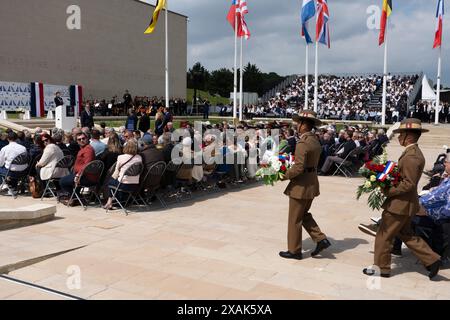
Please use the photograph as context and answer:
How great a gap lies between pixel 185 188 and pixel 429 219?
5.60m

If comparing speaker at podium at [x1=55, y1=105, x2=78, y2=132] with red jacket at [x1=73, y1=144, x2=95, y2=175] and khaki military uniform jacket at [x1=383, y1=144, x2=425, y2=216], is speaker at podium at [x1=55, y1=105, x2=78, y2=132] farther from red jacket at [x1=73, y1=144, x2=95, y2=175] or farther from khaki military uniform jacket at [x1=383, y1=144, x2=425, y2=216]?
khaki military uniform jacket at [x1=383, y1=144, x2=425, y2=216]

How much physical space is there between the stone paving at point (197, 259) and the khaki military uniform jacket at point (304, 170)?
34.3 inches

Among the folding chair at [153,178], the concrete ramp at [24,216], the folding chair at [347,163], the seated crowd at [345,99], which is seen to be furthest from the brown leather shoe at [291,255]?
the seated crowd at [345,99]

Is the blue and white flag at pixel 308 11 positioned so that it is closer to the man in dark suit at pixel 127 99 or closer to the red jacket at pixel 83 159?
the man in dark suit at pixel 127 99

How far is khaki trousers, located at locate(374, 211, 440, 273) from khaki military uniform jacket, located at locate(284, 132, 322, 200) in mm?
920

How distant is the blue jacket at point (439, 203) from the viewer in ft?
17.2

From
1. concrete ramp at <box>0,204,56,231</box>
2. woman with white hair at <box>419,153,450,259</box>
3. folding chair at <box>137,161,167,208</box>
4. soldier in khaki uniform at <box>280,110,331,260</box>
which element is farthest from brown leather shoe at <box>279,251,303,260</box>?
concrete ramp at <box>0,204,56,231</box>

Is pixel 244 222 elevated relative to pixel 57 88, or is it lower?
lower

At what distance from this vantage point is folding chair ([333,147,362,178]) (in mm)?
12477

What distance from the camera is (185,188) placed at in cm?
988

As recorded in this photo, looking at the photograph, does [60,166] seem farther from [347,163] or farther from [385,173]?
[347,163]

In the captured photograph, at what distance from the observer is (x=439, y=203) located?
209 inches
